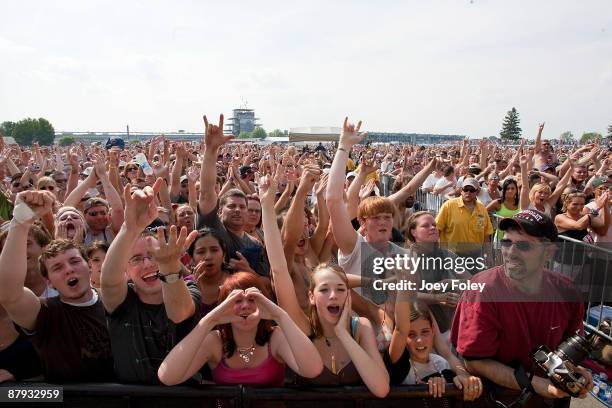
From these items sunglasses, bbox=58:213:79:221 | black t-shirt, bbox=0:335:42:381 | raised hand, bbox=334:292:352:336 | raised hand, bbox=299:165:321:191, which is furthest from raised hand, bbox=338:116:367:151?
black t-shirt, bbox=0:335:42:381

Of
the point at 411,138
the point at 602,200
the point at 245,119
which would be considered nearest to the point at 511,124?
the point at 411,138

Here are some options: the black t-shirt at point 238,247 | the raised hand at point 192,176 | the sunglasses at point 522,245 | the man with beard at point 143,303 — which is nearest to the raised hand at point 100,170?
the raised hand at point 192,176

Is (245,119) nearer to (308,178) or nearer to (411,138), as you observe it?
(411,138)

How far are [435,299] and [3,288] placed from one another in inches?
97.2

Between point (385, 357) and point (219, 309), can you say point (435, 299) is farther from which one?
point (219, 309)

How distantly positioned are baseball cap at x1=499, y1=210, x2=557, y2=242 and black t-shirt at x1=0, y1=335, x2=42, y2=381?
2.55 meters

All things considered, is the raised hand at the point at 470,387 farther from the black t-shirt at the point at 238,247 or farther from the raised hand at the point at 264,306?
the black t-shirt at the point at 238,247

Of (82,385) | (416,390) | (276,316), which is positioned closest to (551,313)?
(416,390)

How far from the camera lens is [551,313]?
82.7 inches

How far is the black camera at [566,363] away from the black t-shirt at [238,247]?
87.4 inches

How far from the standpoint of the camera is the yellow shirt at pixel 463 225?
5.27 metres

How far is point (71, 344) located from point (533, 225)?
238cm

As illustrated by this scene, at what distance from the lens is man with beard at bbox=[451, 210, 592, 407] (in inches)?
82.7

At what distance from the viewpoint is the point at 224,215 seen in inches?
156
